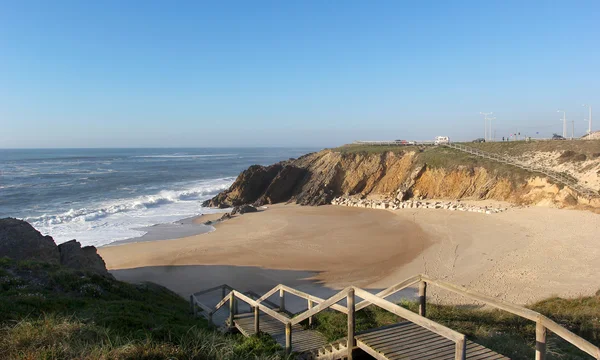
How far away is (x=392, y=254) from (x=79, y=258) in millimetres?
14342

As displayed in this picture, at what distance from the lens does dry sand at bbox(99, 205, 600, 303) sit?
16.4m

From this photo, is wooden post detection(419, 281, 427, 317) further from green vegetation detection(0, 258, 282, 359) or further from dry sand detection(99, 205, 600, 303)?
dry sand detection(99, 205, 600, 303)

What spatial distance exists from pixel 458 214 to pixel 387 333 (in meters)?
25.3

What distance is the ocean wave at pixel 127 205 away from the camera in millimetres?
29625

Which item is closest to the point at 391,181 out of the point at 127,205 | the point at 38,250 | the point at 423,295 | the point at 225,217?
the point at 225,217

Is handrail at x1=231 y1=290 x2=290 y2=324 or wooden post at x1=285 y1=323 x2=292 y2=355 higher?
handrail at x1=231 y1=290 x2=290 y2=324

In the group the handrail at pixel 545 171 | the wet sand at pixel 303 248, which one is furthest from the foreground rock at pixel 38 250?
the handrail at pixel 545 171

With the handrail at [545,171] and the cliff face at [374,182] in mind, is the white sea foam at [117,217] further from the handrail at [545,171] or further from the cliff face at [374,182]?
the handrail at [545,171]

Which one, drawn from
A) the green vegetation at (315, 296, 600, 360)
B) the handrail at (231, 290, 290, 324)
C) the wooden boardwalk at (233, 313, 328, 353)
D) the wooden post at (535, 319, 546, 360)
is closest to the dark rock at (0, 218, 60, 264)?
the wooden boardwalk at (233, 313, 328, 353)

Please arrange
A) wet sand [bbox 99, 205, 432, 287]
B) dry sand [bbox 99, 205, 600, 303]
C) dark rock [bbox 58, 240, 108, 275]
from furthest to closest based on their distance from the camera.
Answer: wet sand [bbox 99, 205, 432, 287] < dry sand [bbox 99, 205, 600, 303] < dark rock [bbox 58, 240, 108, 275]

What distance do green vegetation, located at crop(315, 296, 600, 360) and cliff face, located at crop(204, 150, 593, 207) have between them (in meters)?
23.1

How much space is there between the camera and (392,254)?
20641 mm

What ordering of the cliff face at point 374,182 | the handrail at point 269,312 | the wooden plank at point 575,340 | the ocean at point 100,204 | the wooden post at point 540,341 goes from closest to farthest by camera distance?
the wooden plank at point 575,340
the wooden post at point 540,341
the handrail at point 269,312
the ocean at point 100,204
the cliff face at point 374,182

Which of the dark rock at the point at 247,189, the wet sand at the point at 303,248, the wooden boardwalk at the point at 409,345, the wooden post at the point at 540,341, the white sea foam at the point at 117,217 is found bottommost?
the wet sand at the point at 303,248
